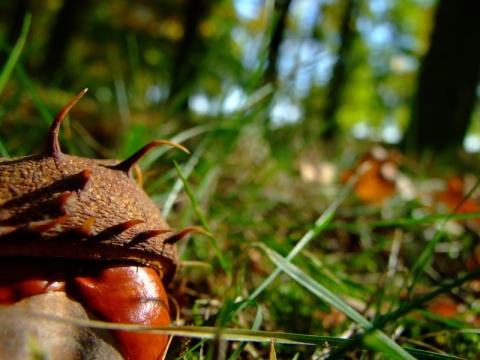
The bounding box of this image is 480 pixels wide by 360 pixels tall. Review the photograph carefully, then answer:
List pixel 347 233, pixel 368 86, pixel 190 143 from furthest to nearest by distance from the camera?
pixel 368 86 → pixel 190 143 → pixel 347 233

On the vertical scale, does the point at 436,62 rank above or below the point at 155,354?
above

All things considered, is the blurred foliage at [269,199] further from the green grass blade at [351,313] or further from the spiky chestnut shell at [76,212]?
the spiky chestnut shell at [76,212]

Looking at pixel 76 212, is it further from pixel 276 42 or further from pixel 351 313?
pixel 276 42

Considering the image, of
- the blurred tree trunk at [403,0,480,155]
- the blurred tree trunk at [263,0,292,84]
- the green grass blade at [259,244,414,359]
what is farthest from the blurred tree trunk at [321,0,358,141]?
the green grass blade at [259,244,414,359]

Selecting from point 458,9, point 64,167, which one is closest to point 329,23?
point 458,9

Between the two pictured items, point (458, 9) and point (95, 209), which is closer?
point (95, 209)

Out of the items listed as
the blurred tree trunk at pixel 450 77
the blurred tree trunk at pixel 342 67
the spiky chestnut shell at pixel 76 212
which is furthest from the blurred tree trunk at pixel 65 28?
the spiky chestnut shell at pixel 76 212

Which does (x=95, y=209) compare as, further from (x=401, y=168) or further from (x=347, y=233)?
(x=401, y=168)
